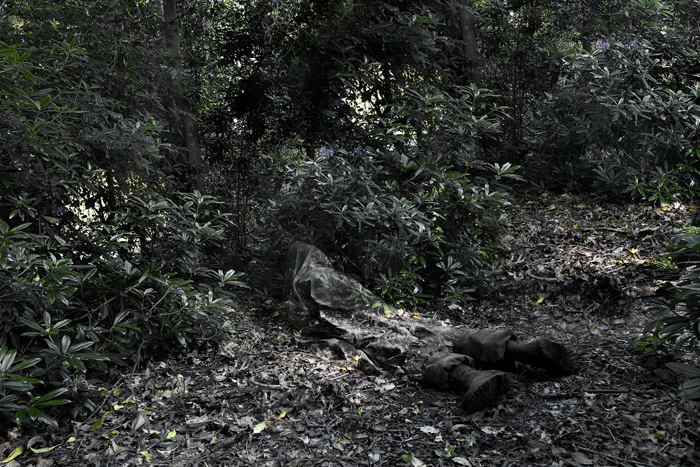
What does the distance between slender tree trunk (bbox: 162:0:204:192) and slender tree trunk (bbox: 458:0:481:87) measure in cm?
310

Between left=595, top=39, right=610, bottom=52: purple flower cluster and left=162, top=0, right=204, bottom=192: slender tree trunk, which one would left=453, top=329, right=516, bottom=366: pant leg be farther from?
left=595, top=39, right=610, bottom=52: purple flower cluster

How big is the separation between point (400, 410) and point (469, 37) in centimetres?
461

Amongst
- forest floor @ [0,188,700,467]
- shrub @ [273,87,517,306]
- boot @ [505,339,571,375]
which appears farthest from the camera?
shrub @ [273,87,517,306]

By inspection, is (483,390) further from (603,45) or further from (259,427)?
(603,45)

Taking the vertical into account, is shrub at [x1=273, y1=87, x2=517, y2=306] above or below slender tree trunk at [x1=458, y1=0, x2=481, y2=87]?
below

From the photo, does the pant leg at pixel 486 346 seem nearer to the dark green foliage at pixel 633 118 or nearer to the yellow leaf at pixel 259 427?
the yellow leaf at pixel 259 427

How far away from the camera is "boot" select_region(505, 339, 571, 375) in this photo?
2.37 metres

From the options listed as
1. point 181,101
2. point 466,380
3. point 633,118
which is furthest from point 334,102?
point 466,380

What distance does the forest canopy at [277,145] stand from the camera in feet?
8.41

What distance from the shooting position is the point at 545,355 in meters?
2.36

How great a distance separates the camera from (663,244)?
357cm

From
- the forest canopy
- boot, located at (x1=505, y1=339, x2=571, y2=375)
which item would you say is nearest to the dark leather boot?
boot, located at (x1=505, y1=339, x2=571, y2=375)

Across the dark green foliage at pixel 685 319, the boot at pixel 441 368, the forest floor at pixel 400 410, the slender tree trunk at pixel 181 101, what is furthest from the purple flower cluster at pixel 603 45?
the slender tree trunk at pixel 181 101

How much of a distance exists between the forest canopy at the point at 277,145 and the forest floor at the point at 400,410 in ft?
0.90
